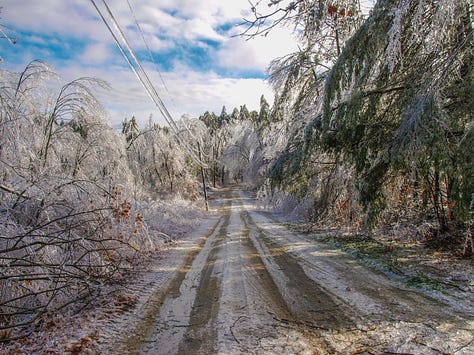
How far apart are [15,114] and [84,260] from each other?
2.92 metres

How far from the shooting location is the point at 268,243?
26.7 ft

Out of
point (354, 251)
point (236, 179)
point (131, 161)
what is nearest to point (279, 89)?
point (354, 251)

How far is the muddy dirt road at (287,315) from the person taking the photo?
9.23ft

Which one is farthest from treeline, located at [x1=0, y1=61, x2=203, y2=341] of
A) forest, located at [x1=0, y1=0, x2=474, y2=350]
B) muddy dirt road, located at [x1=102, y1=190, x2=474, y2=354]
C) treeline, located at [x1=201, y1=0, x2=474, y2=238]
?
treeline, located at [x1=201, y1=0, x2=474, y2=238]

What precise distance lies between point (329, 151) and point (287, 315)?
3.85 m

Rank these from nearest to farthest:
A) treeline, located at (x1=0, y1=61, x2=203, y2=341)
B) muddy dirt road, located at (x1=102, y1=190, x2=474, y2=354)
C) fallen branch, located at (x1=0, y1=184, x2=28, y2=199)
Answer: muddy dirt road, located at (x1=102, y1=190, x2=474, y2=354) → treeline, located at (x1=0, y1=61, x2=203, y2=341) → fallen branch, located at (x1=0, y1=184, x2=28, y2=199)

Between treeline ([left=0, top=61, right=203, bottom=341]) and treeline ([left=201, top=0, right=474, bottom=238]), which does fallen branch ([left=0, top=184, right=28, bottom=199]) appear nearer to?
treeline ([left=0, top=61, right=203, bottom=341])

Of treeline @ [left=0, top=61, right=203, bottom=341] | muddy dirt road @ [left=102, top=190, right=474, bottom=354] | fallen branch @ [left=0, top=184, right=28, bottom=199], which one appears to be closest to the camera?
muddy dirt road @ [left=102, top=190, right=474, bottom=354]

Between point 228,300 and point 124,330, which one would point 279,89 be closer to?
point 228,300

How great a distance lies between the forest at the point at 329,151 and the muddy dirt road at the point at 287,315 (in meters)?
1.06

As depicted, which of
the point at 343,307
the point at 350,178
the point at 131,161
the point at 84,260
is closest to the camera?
the point at 343,307

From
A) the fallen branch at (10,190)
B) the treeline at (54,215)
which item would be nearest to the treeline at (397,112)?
the treeline at (54,215)

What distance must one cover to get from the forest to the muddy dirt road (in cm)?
106

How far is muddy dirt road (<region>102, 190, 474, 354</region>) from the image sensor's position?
9.23 ft
